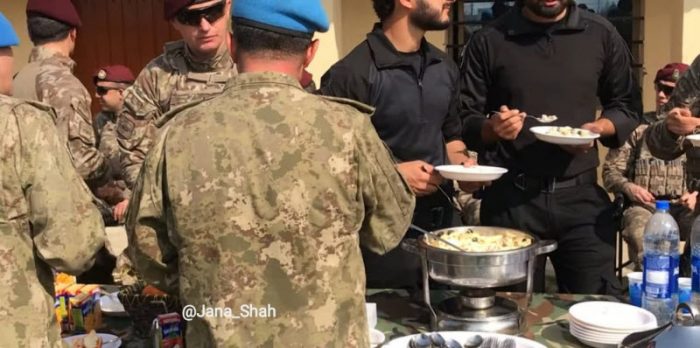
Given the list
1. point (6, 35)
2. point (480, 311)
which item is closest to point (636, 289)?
point (480, 311)

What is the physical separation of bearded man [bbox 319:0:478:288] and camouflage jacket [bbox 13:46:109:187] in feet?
4.10

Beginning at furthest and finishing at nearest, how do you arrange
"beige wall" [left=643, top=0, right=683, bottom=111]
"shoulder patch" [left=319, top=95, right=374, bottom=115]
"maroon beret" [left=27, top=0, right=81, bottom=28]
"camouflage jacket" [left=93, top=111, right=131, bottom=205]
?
"beige wall" [left=643, top=0, right=683, bottom=111] < "camouflage jacket" [left=93, top=111, right=131, bottom=205] < "maroon beret" [left=27, top=0, right=81, bottom=28] < "shoulder patch" [left=319, top=95, right=374, bottom=115]

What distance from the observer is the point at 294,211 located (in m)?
1.53

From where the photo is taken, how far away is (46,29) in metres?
3.47

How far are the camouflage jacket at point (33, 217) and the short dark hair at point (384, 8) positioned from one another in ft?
4.77

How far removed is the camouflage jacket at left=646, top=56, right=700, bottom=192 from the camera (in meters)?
2.95

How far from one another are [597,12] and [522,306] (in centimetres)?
458

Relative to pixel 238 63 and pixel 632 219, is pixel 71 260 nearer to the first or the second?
pixel 238 63

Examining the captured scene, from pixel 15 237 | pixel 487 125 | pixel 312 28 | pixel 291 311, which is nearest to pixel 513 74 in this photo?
pixel 487 125

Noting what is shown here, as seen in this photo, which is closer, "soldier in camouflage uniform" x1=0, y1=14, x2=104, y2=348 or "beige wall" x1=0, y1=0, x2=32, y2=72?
"soldier in camouflage uniform" x1=0, y1=14, x2=104, y2=348

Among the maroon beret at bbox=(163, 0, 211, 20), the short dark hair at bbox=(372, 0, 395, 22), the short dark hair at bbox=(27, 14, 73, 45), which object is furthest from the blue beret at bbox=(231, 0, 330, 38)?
the short dark hair at bbox=(27, 14, 73, 45)

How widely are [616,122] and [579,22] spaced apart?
43cm

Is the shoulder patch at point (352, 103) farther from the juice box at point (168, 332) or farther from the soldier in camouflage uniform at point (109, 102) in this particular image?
the soldier in camouflage uniform at point (109, 102)

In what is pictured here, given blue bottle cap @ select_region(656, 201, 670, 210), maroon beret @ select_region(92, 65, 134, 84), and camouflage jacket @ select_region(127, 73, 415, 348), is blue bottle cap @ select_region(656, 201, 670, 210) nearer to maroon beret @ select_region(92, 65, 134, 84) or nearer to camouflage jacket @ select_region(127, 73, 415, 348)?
camouflage jacket @ select_region(127, 73, 415, 348)
